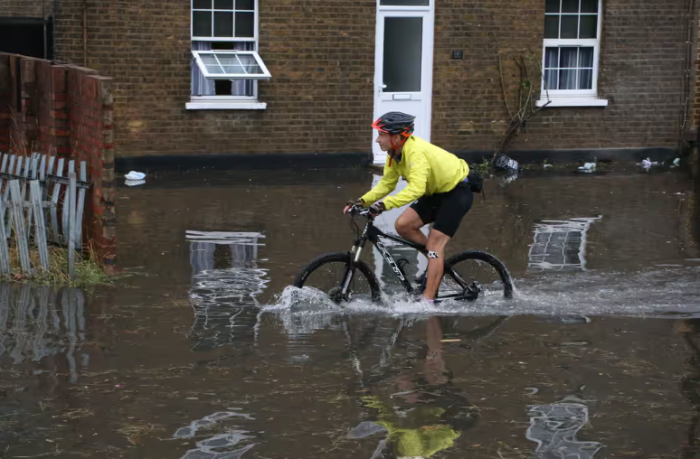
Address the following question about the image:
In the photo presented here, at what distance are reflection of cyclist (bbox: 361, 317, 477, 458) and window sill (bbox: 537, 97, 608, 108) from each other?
36.3 ft

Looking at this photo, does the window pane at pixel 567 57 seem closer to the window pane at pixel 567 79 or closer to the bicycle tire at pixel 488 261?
the window pane at pixel 567 79

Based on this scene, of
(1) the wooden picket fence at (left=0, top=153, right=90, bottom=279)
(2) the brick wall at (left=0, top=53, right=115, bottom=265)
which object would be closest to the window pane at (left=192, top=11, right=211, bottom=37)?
(2) the brick wall at (left=0, top=53, right=115, bottom=265)

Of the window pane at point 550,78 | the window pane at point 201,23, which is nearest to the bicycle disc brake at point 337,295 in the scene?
the window pane at point 201,23

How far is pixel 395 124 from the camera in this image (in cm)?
801

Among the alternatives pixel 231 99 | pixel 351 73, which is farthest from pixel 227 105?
pixel 351 73

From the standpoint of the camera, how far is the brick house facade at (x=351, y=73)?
1552 cm

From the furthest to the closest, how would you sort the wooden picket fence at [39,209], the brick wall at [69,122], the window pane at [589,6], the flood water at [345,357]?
the window pane at [589,6] → the brick wall at [69,122] → the wooden picket fence at [39,209] → the flood water at [345,357]

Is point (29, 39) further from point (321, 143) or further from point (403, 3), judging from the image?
point (403, 3)

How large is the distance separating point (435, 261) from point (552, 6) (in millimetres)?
10214

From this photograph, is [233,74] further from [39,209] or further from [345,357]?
[345,357]

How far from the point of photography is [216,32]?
52.7 feet

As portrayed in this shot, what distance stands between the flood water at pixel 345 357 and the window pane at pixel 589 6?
650 centimetres

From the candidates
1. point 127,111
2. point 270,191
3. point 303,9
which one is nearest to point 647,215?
point 270,191

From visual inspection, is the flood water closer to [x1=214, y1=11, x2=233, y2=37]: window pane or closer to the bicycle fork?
the bicycle fork
